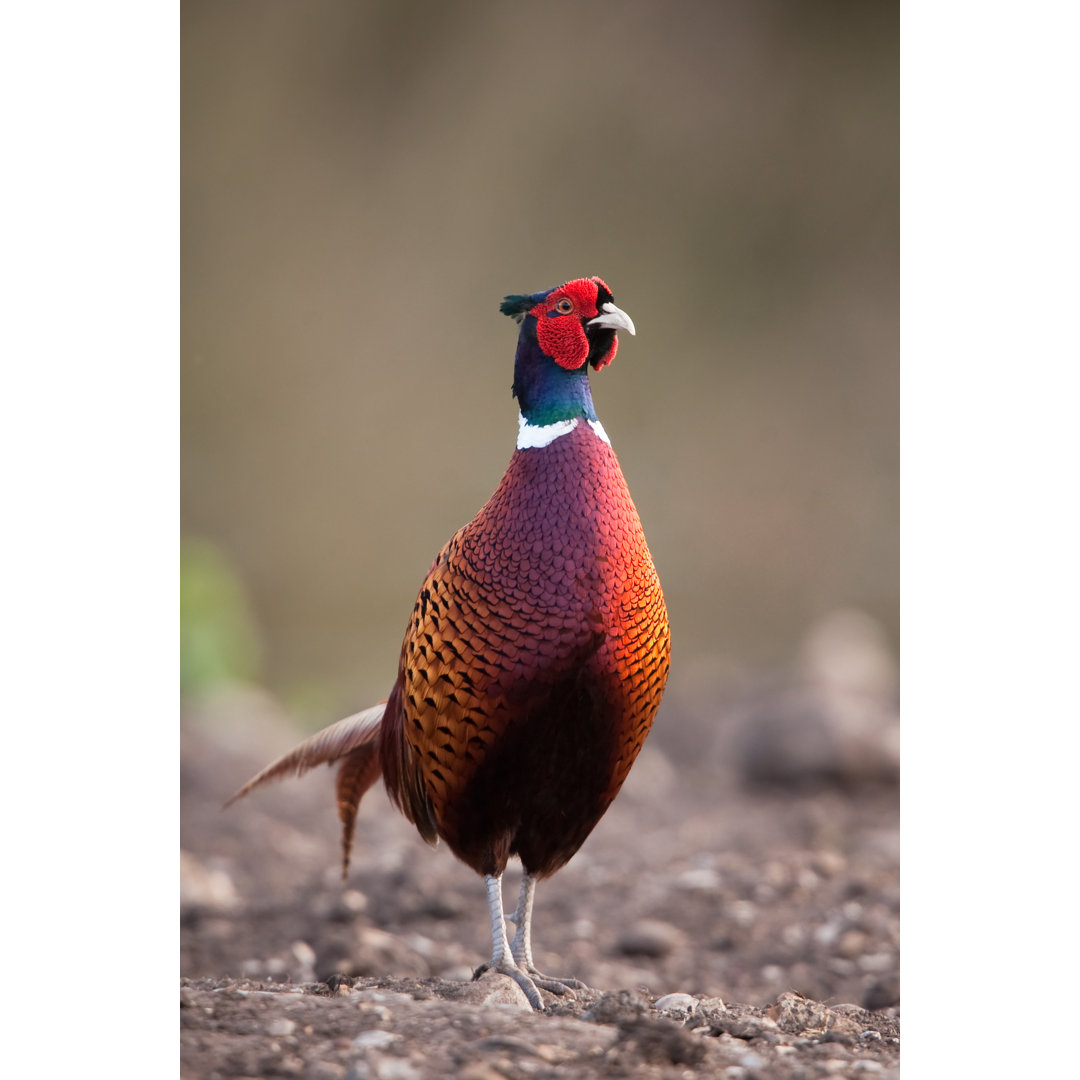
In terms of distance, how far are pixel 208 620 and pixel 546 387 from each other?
14.3 feet

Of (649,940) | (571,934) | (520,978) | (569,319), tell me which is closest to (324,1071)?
(520,978)

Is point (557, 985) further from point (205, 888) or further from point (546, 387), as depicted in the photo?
point (205, 888)

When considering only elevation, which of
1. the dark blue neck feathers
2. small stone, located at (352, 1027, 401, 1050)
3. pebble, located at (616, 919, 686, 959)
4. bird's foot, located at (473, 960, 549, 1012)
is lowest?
pebble, located at (616, 919, 686, 959)

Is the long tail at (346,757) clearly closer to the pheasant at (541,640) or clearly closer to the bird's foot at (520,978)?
the pheasant at (541,640)

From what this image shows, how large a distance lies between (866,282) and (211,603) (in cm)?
364

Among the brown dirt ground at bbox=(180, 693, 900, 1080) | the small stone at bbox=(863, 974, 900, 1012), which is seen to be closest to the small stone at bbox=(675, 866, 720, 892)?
the brown dirt ground at bbox=(180, 693, 900, 1080)

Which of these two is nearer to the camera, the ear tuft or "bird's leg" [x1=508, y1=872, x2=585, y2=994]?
the ear tuft

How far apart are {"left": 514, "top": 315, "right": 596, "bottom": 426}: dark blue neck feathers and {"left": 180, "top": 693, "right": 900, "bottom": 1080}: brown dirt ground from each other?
1.16 metres

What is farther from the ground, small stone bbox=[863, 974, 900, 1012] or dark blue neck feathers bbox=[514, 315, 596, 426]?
dark blue neck feathers bbox=[514, 315, 596, 426]

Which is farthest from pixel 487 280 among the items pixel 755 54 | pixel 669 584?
pixel 669 584

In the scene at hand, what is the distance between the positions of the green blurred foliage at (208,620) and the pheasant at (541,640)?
157 inches

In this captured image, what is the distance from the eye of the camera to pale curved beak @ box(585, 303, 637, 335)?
2.63m

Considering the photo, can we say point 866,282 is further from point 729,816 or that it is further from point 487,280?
point 729,816

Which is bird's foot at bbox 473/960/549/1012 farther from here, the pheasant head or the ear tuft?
the ear tuft
